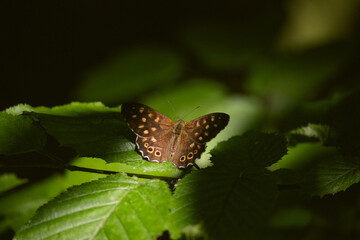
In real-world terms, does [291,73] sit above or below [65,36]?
below

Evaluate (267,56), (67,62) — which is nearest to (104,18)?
(67,62)

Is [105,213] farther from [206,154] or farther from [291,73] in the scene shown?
[291,73]

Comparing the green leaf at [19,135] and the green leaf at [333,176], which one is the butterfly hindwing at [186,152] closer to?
the green leaf at [333,176]

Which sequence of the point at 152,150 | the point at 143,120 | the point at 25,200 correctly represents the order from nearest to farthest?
the point at 152,150 < the point at 143,120 < the point at 25,200

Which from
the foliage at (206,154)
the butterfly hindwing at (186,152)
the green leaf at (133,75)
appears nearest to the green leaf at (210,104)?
the foliage at (206,154)

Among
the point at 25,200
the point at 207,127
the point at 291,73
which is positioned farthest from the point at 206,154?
the point at 25,200
